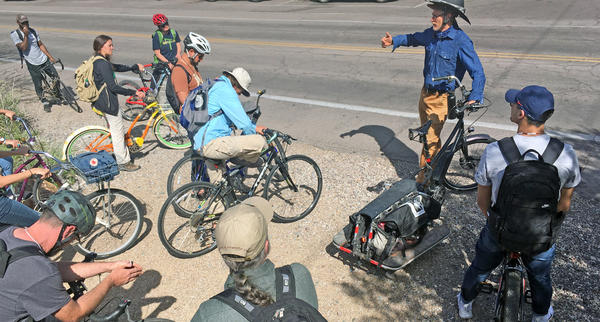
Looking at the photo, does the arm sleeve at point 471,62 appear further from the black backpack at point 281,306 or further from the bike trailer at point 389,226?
the black backpack at point 281,306

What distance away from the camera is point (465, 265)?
4.60 metres

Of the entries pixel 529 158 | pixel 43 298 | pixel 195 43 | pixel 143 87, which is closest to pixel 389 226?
pixel 529 158

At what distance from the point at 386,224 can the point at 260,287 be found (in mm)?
2431

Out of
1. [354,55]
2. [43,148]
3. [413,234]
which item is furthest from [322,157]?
[354,55]

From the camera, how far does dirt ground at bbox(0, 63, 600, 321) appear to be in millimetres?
4133

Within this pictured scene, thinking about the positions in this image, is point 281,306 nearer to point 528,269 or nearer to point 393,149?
point 528,269

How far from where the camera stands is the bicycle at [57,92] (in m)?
10.1

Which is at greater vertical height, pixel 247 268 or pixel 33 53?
pixel 33 53

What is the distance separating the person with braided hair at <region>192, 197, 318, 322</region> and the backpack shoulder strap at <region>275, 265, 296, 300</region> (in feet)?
0.04

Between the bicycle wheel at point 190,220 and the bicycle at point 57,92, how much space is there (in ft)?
21.1

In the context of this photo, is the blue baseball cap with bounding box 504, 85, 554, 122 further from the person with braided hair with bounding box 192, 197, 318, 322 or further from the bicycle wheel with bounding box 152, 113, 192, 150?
the bicycle wheel with bounding box 152, 113, 192, 150

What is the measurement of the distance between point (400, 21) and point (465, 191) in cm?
1160

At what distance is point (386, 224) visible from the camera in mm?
4387

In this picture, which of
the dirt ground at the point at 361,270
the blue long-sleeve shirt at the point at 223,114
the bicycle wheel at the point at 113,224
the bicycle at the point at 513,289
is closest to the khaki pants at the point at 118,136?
the dirt ground at the point at 361,270
